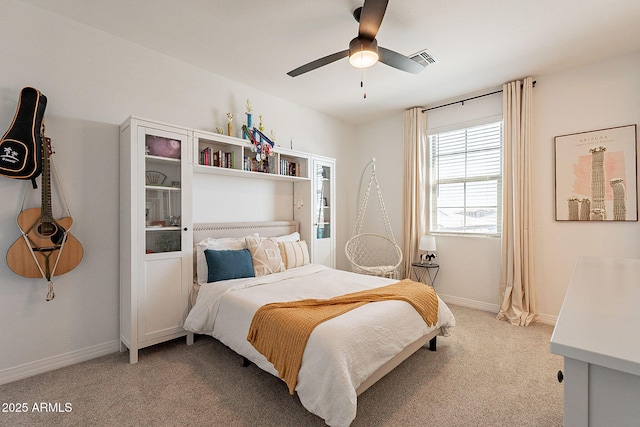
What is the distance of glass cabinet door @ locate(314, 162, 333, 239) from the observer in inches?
162

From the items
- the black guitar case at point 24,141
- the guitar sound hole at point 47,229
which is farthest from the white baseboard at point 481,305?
the black guitar case at point 24,141

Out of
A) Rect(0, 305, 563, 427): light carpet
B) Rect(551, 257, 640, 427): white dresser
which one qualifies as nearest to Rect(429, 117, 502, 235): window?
Rect(0, 305, 563, 427): light carpet

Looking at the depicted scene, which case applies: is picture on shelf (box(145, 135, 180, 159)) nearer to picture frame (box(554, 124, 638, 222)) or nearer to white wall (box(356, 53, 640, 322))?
white wall (box(356, 53, 640, 322))

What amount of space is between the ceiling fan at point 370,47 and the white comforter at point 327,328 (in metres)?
1.83

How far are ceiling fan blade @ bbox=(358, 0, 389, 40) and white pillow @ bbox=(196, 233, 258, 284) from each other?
230cm

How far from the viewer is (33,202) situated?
7.59 ft

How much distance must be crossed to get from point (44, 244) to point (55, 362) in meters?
0.98

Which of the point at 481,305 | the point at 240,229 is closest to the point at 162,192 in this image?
the point at 240,229

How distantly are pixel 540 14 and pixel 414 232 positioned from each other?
275cm

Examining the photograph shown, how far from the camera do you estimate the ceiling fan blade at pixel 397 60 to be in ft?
7.17

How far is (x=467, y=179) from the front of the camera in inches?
158

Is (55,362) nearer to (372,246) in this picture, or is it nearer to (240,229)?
(240,229)

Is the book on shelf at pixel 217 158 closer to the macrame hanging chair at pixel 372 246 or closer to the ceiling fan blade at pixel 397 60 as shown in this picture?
the ceiling fan blade at pixel 397 60

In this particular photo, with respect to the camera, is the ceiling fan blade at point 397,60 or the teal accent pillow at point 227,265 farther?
the teal accent pillow at point 227,265
